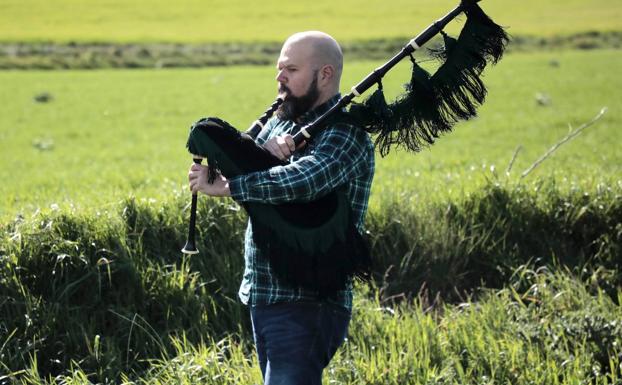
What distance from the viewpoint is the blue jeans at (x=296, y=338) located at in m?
3.49

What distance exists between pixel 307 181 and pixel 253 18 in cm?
4354

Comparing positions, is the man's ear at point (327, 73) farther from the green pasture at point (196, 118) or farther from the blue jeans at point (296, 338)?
the green pasture at point (196, 118)

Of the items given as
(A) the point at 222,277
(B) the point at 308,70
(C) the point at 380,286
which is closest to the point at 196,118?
(C) the point at 380,286

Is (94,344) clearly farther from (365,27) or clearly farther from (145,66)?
(365,27)

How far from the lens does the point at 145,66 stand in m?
33.2

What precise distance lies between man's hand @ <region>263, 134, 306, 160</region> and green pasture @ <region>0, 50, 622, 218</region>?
2.52m

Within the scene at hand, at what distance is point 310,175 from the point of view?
11.2ft

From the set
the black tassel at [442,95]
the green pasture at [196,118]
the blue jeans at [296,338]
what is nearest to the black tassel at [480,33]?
the black tassel at [442,95]

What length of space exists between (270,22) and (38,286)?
39889mm

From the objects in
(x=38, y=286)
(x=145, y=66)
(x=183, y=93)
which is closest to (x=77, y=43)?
(x=145, y=66)

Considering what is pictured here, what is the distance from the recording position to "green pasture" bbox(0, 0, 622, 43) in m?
39.4

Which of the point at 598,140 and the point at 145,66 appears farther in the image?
the point at 145,66

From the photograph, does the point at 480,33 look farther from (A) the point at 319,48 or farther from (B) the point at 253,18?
(B) the point at 253,18

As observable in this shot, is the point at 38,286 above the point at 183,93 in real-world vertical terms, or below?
above
